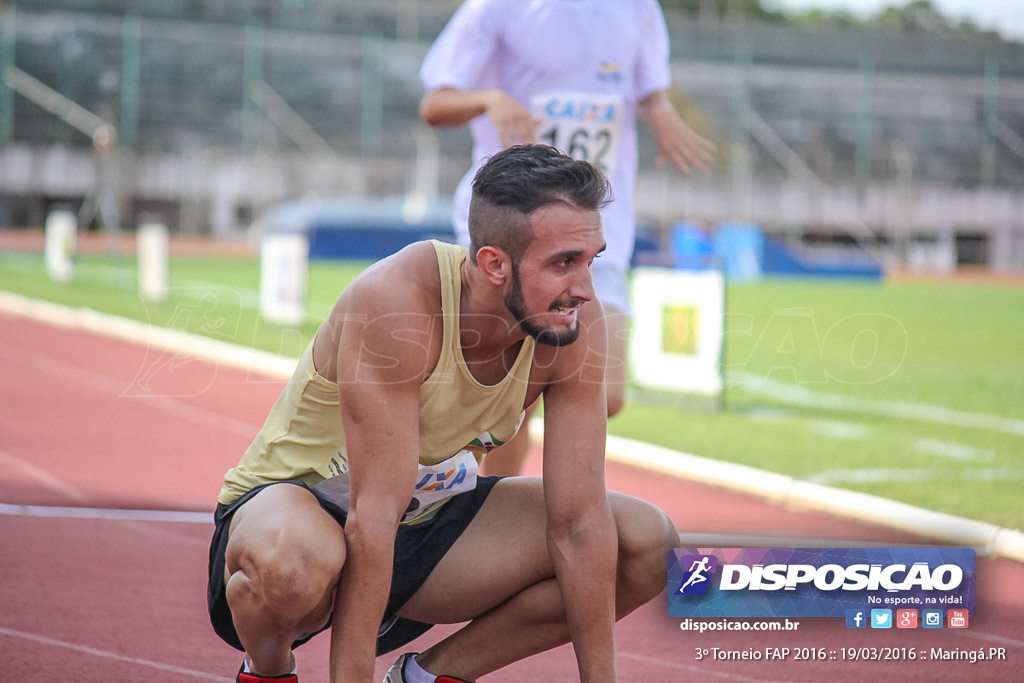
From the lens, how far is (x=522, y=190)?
9.34ft

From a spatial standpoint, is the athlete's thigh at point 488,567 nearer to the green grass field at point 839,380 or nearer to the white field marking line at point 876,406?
the green grass field at point 839,380

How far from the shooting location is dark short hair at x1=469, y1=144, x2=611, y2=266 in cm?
285

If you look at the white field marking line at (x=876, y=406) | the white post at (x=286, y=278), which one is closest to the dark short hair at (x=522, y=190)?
the white field marking line at (x=876, y=406)

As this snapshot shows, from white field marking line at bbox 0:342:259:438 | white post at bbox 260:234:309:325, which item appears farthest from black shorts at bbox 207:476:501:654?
white post at bbox 260:234:309:325

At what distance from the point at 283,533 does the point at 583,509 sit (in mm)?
705

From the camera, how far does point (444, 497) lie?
339cm

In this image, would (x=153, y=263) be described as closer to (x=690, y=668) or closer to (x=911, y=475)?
(x=911, y=475)

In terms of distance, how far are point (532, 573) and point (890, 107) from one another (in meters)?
42.0

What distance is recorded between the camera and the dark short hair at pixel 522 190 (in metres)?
2.85

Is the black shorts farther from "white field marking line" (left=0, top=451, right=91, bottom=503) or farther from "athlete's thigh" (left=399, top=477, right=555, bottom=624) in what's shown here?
"white field marking line" (left=0, top=451, right=91, bottom=503)

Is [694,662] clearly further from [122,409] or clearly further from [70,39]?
[70,39]

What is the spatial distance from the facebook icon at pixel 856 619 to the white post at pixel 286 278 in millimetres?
11142

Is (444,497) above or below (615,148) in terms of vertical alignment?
below

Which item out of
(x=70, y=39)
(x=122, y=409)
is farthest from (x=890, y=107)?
(x=122, y=409)
